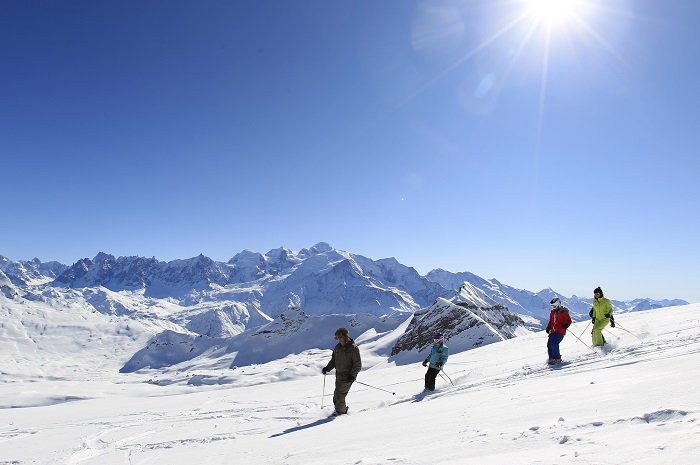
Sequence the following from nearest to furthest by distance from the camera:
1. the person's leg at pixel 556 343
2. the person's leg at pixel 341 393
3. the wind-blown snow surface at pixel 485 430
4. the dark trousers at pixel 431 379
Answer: the wind-blown snow surface at pixel 485 430, the person's leg at pixel 341 393, the person's leg at pixel 556 343, the dark trousers at pixel 431 379

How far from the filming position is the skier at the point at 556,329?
41.2ft

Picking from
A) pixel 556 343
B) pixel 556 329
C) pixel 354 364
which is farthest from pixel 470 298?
pixel 354 364

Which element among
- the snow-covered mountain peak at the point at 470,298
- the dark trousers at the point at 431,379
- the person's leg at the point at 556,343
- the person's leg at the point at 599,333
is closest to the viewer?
the person's leg at the point at 556,343

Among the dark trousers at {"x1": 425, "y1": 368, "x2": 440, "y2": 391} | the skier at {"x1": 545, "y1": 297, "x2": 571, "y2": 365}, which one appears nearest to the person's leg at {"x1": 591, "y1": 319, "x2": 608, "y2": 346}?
the skier at {"x1": 545, "y1": 297, "x2": 571, "y2": 365}

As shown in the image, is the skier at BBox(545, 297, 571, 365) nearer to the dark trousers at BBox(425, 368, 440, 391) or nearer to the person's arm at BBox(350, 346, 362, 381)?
the dark trousers at BBox(425, 368, 440, 391)

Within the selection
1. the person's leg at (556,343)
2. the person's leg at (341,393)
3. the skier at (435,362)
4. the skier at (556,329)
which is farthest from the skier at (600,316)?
the person's leg at (341,393)

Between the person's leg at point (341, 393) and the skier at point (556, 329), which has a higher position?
the skier at point (556, 329)

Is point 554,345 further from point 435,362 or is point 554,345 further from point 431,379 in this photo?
point 431,379

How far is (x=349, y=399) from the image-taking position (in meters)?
14.9

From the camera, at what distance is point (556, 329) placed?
13.0m

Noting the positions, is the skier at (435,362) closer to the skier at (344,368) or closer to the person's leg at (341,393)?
the skier at (344,368)

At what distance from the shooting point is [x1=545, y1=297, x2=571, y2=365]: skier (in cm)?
1256

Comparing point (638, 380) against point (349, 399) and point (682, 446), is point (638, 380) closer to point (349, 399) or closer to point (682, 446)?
point (682, 446)

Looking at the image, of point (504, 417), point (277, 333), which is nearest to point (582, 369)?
point (504, 417)
